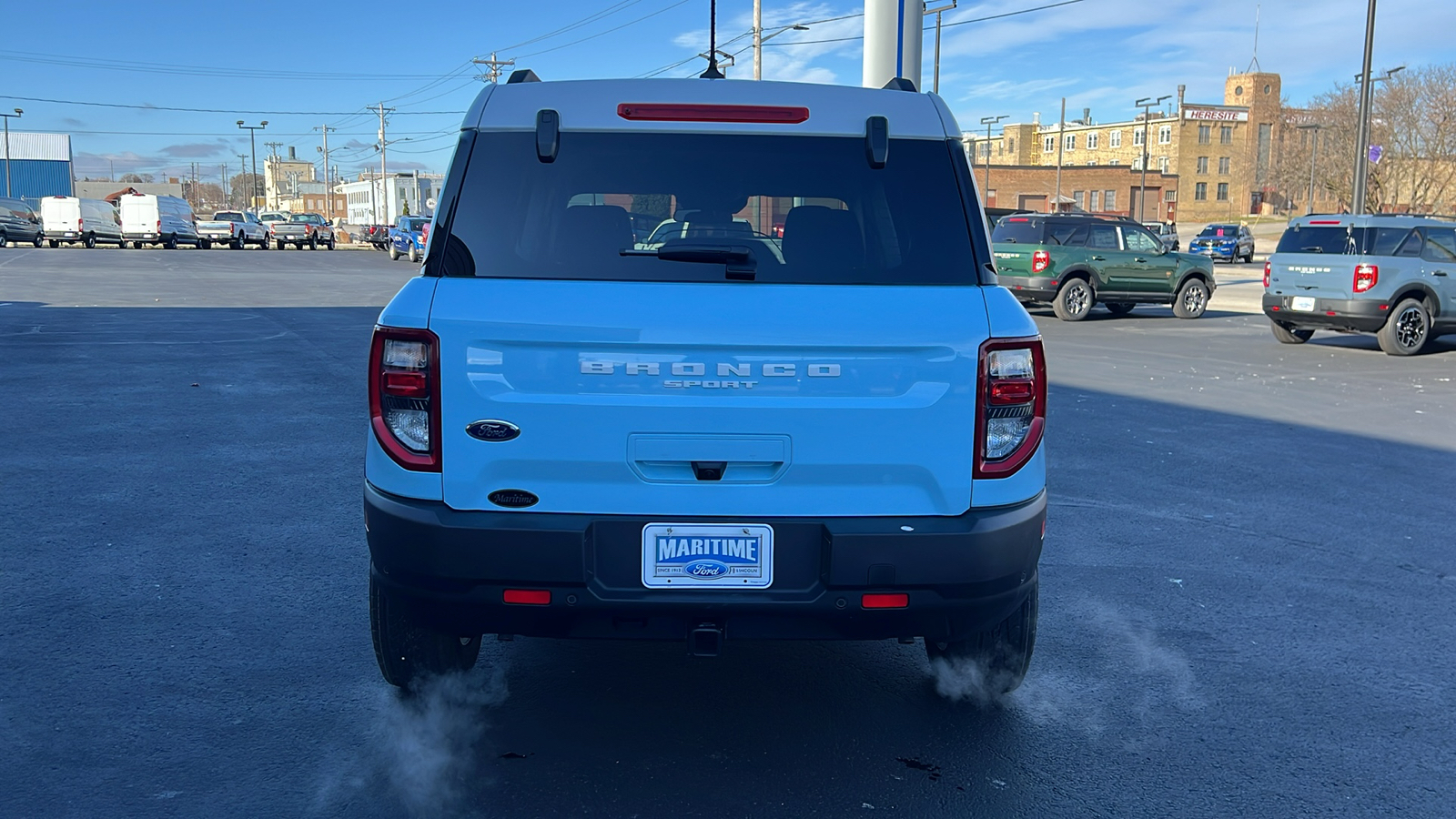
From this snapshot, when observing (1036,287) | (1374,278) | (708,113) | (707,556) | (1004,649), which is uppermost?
(708,113)

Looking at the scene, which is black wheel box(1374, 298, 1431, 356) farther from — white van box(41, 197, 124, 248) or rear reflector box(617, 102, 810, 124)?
white van box(41, 197, 124, 248)

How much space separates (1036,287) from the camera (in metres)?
20.9

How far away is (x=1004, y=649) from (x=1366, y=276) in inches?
548

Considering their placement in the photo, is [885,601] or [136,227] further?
[136,227]

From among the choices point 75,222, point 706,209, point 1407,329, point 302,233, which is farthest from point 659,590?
point 302,233

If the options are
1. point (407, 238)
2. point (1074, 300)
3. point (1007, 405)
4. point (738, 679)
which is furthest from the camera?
point (407, 238)

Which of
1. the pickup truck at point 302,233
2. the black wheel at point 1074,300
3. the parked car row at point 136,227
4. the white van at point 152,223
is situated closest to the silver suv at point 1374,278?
the black wheel at point 1074,300

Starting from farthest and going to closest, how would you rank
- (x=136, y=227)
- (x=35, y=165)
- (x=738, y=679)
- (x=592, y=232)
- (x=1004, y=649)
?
(x=35, y=165) → (x=136, y=227) → (x=738, y=679) → (x=1004, y=649) → (x=592, y=232)

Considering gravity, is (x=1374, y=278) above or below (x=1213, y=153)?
below

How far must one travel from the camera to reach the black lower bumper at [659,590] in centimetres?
308

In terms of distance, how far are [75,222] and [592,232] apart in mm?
58719

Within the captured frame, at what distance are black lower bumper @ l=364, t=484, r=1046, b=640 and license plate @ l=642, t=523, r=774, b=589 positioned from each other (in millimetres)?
20

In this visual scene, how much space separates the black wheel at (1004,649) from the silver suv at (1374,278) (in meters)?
13.6

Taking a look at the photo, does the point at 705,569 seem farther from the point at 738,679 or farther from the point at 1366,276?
the point at 1366,276
